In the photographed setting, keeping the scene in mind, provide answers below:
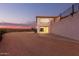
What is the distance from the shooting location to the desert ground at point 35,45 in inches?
224

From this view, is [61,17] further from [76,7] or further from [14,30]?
[14,30]

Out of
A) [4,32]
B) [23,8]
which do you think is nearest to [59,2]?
[23,8]

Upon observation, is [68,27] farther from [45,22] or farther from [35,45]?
[35,45]

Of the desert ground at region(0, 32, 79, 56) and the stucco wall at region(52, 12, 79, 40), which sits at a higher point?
the stucco wall at region(52, 12, 79, 40)

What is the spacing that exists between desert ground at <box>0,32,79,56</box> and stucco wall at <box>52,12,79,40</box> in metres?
0.07

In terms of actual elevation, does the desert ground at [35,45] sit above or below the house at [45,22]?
below

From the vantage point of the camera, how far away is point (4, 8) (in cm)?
572

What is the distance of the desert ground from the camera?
5.70 m

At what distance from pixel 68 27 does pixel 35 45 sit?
52 centimetres

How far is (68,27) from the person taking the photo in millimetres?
5762

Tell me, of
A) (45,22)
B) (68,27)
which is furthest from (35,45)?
(68,27)

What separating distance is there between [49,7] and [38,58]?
71 cm

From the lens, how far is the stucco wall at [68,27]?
18.6 ft

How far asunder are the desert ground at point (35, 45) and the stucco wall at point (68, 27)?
0.07 metres
